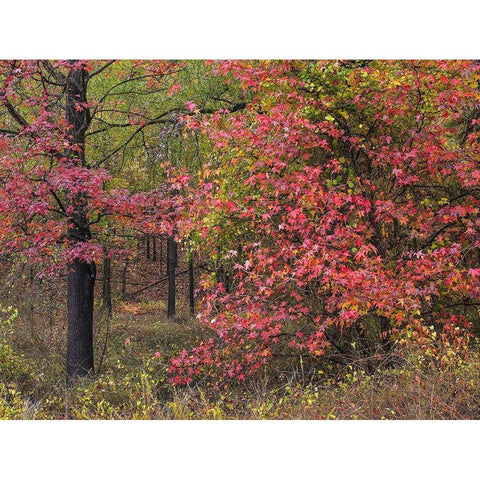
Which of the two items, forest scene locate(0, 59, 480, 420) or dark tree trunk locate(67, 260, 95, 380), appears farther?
dark tree trunk locate(67, 260, 95, 380)

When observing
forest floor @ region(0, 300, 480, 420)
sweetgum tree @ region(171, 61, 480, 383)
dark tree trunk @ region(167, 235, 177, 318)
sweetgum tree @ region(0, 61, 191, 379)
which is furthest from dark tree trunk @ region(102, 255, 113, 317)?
sweetgum tree @ region(171, 61, 480, 383)

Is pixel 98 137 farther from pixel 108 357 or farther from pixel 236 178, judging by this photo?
pixel 108 357

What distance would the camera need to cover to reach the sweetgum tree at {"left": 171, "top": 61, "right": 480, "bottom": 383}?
5301mm

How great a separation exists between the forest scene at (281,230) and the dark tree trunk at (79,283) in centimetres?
3

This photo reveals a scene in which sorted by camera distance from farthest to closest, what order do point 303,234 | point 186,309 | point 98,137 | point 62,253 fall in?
point 186,309
point 98,137
point 62,253
point 303,234

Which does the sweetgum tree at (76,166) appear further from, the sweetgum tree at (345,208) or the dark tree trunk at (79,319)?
the sweetgum tree at (345,208)

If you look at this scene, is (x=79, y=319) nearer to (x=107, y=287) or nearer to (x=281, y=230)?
(x=107, y=287)

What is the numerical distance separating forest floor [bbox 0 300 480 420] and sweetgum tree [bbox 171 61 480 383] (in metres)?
0.37

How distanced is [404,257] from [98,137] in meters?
4.62

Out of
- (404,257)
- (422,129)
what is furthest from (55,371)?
(422,129)

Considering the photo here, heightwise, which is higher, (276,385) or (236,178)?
(236,178)

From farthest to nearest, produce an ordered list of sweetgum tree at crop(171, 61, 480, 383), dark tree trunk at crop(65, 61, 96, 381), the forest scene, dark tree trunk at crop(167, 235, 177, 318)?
dark tree trunk at crop(167, 235, 177, 318)
dark tree trunk at crop(65, 61, 96, 381)
sweetgum tree at crop(171, 61, 480, 383)
the forest scene

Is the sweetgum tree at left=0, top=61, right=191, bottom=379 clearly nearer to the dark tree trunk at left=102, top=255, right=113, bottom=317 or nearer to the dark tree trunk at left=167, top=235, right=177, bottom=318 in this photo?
the dark tree trunk at left=102, top=255, right=113, bottom=317

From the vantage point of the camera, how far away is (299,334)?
569 cm
